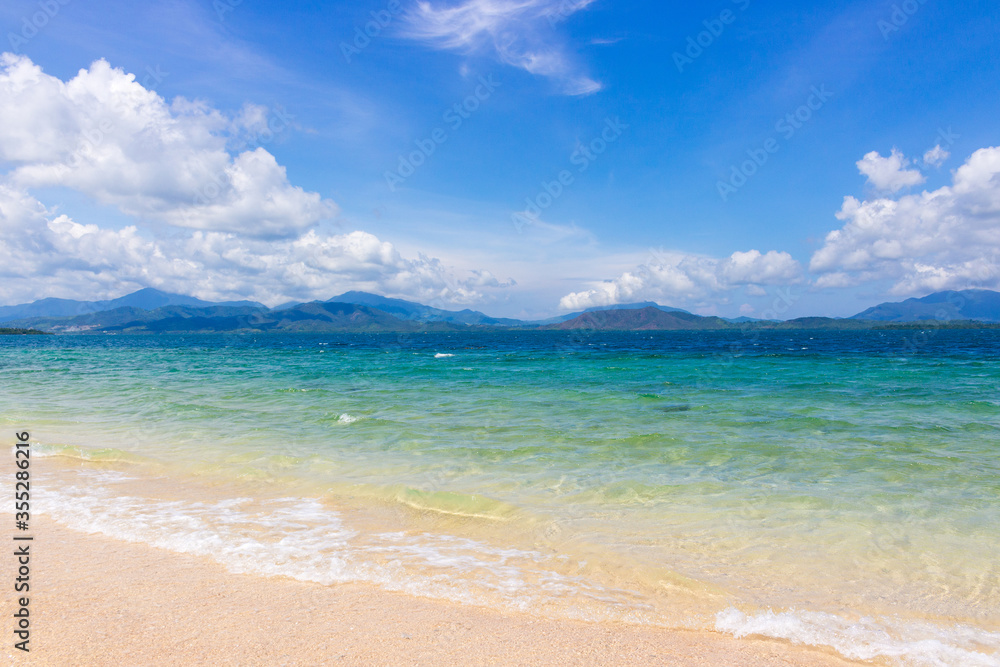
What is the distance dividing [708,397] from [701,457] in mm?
12045

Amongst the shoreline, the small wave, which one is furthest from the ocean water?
the shoreline

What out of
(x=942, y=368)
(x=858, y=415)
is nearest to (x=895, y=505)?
(x=858, y=415)

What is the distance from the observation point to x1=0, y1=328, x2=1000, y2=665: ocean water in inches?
240

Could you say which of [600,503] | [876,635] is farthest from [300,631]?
[600,503]

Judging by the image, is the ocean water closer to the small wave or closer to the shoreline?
the small wave

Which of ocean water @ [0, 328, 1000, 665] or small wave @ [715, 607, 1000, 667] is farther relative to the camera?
ocean water @ [0, 328, 1000, 665]

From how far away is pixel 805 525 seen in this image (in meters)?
8.46

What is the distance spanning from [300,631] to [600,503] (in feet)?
20.0

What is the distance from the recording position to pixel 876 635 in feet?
17.5

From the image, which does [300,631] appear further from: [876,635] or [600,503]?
[600,503]

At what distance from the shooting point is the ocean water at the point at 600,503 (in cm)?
610

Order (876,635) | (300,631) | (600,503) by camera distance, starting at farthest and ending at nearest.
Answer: (600,503) < (876,635) < (300,631)

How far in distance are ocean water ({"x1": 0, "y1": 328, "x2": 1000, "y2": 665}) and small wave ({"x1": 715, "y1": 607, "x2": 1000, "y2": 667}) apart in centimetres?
2

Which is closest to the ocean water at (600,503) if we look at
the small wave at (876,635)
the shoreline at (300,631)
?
the small wave at (876,635)
